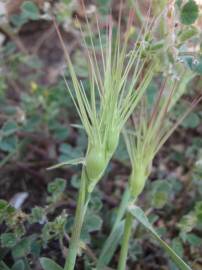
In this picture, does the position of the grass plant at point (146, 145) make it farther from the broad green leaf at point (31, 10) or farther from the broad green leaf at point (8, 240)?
the broad green leaf at point (31, 10)

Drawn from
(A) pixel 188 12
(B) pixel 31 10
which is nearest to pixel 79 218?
(A) pixel 188 12

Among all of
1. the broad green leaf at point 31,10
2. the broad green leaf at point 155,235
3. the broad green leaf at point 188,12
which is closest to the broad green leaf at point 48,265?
the broad green leaf at point 155,235

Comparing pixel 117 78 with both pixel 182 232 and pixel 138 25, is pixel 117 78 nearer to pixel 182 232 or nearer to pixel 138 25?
pixel 182 232

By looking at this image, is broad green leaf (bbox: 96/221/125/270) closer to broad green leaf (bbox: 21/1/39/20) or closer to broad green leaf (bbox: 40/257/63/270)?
broad green leaf (bbox: 40/257/63/270)

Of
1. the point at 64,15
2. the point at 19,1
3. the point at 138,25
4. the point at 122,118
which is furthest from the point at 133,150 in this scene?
the point at 19,1

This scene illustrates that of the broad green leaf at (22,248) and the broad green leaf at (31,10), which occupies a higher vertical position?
the broad green leaf at (31,10)

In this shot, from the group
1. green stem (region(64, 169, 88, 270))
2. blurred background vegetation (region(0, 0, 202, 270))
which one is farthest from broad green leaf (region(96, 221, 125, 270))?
green stem (region(64, 169, 88, 270))

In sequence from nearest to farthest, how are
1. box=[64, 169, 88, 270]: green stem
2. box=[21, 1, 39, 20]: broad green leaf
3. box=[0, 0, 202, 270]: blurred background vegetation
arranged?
1. box=[64, 169, 88, 270]: green stem
2. box=[0, 0, 202, 270]: blurred background vegetation
3. box=[21, 1, 39, 20]: broad green leaf
